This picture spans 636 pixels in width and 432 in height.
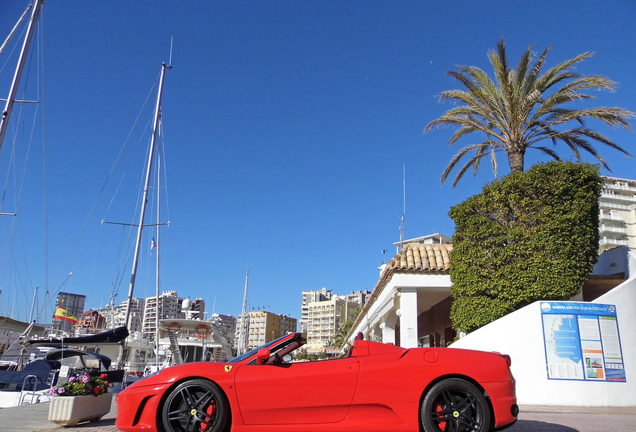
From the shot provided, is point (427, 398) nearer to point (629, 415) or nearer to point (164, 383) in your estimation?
point (164, 383)

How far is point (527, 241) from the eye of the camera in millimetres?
11836

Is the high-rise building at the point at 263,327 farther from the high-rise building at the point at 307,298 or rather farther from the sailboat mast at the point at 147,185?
the sailboat mast at the point at 147,185

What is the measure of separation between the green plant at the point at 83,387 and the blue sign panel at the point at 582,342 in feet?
27.6

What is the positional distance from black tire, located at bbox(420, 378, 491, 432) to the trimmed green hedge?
7640 mm

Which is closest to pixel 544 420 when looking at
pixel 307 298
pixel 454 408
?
pixel 454 408

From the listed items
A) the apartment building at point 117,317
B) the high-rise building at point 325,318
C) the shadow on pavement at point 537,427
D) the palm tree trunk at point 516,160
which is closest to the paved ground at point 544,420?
the shadow on pavement at point 537,427

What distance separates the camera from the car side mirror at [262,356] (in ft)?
16.3

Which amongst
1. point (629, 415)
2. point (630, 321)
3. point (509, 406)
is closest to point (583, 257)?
point (630, 321)

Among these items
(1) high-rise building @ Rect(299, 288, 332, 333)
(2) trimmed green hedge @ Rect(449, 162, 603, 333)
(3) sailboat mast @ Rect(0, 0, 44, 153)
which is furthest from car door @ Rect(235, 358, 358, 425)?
(1) high-rise building @ Rect(299, 288, 332, 333)

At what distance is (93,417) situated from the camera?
6.99m

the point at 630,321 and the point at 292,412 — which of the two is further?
the point at 630,321

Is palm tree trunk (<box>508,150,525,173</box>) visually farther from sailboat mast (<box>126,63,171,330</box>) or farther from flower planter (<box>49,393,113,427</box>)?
sailboat mast (<box>126,63,171,330</box>)

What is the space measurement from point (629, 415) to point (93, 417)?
28.6ft

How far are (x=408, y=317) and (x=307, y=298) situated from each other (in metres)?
162
